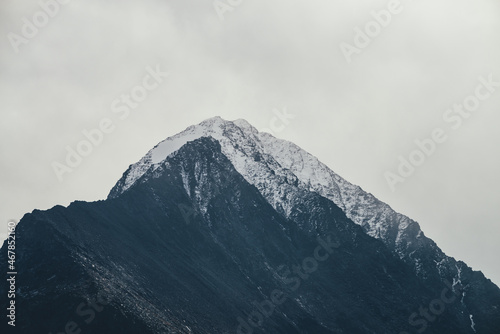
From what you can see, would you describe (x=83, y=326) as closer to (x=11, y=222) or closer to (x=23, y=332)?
(x=23, y=332)

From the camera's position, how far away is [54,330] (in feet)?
650

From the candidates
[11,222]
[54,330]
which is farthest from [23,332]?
[11,222]

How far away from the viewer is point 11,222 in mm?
193375

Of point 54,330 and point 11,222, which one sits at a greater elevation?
point 11,222

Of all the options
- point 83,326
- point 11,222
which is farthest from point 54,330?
point 11,222

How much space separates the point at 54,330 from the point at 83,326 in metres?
8.68

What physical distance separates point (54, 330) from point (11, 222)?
35.8 m

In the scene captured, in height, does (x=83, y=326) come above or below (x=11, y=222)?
below

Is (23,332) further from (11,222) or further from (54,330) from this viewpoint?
(11,222)

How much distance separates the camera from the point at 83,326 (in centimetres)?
19988

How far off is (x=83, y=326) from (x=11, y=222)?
1533 inches
